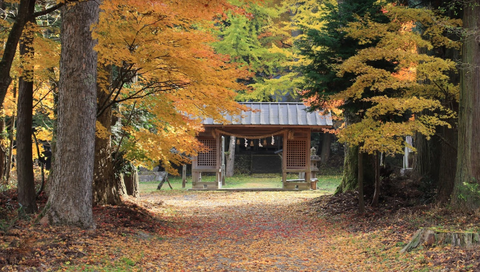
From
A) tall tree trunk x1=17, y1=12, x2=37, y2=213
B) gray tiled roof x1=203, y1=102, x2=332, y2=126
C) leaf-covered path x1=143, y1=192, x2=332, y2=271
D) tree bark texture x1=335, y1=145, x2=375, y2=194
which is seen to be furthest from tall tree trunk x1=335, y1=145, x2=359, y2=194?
tall tree trunk x1=17, y1=12, x2=37, y2=213

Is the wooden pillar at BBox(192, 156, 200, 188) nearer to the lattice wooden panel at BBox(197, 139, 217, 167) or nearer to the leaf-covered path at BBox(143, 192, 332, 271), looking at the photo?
the lattice wooden panel at BBox(197, 139, 217, 167)

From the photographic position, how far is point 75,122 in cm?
732

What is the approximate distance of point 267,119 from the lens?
19.5 metres

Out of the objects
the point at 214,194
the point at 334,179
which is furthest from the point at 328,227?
the point at 334,179

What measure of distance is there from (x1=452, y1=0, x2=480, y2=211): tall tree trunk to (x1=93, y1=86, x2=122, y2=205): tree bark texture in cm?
733

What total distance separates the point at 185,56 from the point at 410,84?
171 inches

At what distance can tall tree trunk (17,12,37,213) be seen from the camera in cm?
831

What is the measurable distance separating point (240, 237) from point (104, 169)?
3.62m

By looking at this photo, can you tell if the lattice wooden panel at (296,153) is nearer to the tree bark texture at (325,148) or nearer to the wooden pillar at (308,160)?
the wooden pillar at (308,160)

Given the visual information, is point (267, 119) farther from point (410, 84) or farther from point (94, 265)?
point (94, 265)

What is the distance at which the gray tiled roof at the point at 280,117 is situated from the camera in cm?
1931

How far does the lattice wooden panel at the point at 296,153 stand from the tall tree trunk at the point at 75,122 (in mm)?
13523

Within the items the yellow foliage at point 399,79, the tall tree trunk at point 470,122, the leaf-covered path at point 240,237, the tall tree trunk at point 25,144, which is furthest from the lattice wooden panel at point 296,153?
the tall tree trunk at point 25,144

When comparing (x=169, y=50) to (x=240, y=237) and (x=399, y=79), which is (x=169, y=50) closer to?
(x=240, y=237)
